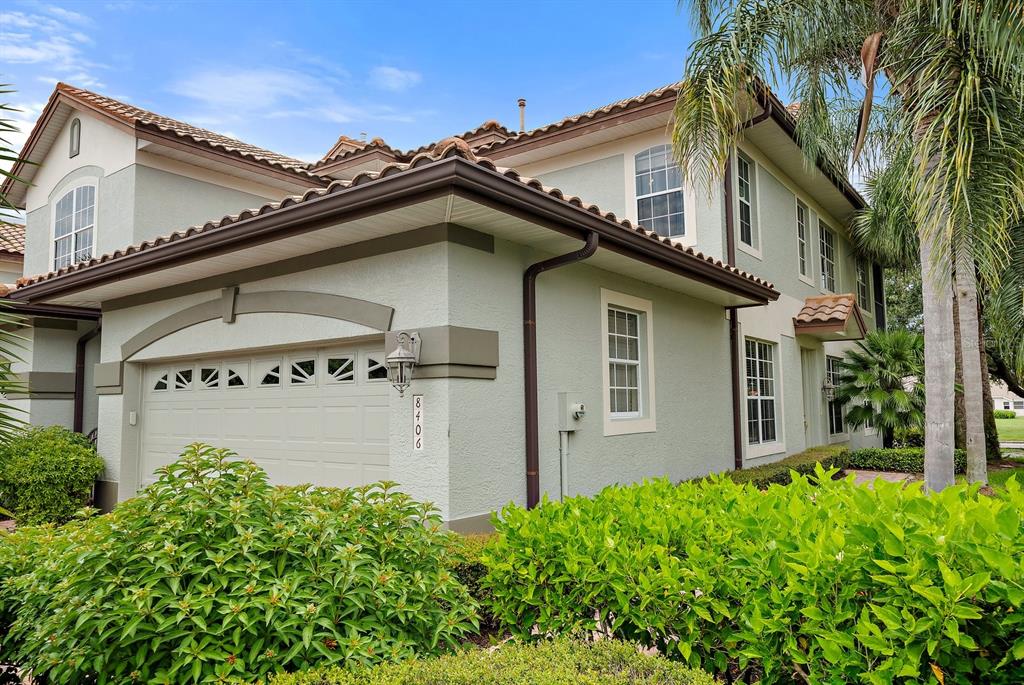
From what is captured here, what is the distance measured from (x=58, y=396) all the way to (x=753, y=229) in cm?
1264

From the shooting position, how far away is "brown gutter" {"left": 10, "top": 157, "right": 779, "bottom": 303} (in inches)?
220

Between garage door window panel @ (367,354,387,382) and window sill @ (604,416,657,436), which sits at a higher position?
garage door window panel @ (367,354,387,382)

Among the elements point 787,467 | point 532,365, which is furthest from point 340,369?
point 787,467

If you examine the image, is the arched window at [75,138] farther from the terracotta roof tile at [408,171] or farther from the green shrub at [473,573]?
the green shrub at [473,573]

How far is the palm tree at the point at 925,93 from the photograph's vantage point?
289 inches

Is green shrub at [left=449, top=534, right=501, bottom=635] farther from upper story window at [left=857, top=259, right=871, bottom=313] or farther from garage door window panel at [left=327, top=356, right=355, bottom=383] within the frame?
upper story window at [left=857, top=259, right=871, bottom=313]

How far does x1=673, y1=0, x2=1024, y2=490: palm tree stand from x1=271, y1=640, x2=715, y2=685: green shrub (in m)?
5.87

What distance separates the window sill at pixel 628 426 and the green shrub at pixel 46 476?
7738 mm

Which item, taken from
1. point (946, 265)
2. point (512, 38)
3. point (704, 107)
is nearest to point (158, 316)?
point (704, 107)

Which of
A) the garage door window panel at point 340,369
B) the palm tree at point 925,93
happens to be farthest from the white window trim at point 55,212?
the palm tree at point 925,93

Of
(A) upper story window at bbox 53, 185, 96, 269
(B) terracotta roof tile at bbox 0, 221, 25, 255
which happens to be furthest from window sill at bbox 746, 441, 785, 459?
(B) terracotta roof tile at bbox 0, 221, 25, 255

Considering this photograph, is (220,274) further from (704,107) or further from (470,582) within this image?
(704,107)

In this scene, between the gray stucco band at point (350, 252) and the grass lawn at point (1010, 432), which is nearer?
the gray stucco band at point (350, 252)

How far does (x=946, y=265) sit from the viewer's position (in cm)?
774
